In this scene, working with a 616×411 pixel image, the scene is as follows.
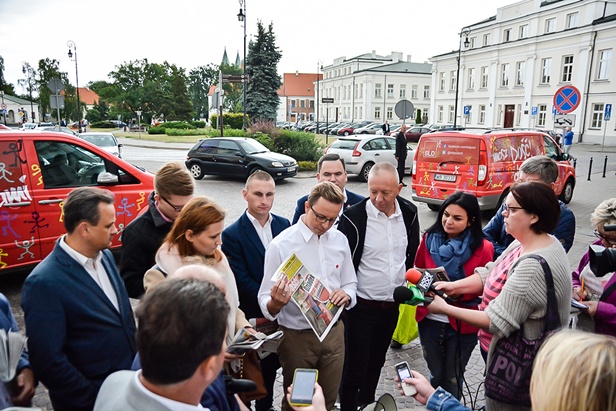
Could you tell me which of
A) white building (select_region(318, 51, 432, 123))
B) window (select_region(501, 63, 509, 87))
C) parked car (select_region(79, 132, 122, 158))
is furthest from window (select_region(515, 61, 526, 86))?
parked car (select_region(79, 132, 122, 158))

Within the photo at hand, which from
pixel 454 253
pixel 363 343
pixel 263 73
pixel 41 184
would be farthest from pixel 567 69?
pixel 41 184

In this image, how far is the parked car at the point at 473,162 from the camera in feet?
30.8

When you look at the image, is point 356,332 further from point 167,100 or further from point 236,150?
point 167,100

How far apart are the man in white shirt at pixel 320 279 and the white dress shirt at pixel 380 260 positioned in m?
0.41

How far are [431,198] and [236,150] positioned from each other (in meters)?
8.28

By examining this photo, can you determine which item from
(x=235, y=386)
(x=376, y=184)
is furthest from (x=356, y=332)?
(x=235, y=386)

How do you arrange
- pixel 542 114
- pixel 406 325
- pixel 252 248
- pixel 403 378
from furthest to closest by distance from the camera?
pixel 542 114 → pixel 406 325 → pixel 252 248 → pixel 403 378

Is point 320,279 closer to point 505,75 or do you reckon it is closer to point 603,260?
point 603,260

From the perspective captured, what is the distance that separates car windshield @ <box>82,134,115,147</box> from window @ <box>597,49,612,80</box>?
40624 mm

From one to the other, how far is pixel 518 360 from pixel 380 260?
1.31m

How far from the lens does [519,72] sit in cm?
4678

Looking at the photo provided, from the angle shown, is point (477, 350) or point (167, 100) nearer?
point (477, 350)

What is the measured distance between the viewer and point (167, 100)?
67375 millimetres

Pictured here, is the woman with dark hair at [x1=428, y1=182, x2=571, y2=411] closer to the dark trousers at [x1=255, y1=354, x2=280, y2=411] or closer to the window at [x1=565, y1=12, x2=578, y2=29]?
the dark trousers at [x1=255, y1=354, x2=280, y2=411]
